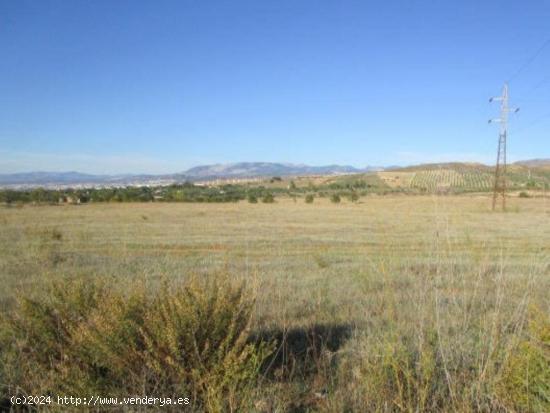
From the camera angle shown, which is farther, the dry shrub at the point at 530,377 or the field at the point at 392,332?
the field at the point at 392,332

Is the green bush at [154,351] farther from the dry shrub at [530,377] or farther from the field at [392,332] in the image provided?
the dry shrub at [530,377]

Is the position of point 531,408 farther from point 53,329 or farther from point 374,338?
point 53,329

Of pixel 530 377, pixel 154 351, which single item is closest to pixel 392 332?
pixel 530 377

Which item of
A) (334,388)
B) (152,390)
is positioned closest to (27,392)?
(152,390)

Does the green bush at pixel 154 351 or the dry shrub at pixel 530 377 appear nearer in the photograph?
the dry shrub at pixel 530 377

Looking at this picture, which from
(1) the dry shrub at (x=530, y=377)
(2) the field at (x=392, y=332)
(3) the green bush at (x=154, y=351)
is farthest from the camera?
(3) the green bush at (x=154, y=351)

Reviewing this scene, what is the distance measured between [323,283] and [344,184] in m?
142

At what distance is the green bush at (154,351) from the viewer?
4.09m

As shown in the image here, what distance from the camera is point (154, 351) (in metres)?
4.27

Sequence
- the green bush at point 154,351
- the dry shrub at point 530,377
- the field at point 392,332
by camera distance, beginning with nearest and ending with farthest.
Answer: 1. the dry shrub at point 530,377
2. the field at point 392,332
3. the green bush at point 154,351

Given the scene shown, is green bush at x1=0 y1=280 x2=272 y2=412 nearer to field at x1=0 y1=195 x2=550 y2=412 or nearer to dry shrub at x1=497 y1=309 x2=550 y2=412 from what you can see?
field at x1=0 y1=195 x2=550 y2=412

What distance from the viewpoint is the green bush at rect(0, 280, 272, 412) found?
13.4 feet

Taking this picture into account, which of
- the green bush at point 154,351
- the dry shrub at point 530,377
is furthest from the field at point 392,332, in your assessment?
the green bush at point 154,351

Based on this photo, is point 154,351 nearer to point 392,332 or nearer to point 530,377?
point 392,332
